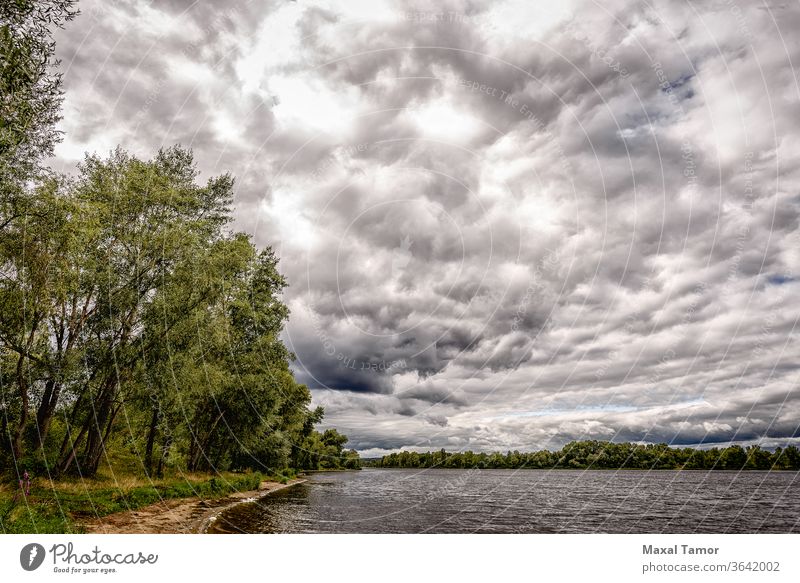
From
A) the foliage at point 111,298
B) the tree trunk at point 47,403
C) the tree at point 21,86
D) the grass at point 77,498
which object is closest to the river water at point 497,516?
the grass at point 77,498

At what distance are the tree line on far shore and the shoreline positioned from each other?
5.59 metres

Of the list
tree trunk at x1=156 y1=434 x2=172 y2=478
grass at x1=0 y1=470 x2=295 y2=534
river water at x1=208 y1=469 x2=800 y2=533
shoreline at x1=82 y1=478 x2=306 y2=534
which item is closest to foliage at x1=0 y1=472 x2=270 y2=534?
grass at x1=0 y1=470 x2=295 y2=534

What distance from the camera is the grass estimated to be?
558 inches

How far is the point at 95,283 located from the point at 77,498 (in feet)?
32.8

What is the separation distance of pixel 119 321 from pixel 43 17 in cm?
1486

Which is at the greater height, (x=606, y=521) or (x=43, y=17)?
(x=43, y=17)

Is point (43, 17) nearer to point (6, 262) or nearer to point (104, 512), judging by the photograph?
point (6, 262)

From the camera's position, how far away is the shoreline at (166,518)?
1739 cm

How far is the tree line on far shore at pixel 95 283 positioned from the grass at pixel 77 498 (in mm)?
2343
